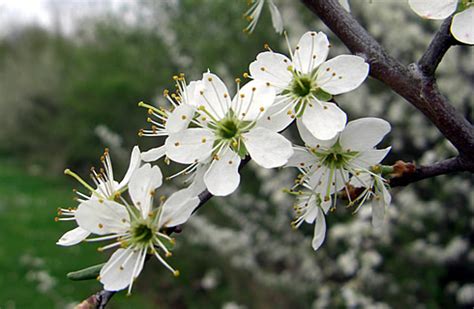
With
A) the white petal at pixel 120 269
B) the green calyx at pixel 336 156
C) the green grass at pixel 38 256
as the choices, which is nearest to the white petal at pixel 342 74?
the green calyx at pixel 336 156

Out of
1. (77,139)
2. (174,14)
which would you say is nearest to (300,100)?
(174,14)

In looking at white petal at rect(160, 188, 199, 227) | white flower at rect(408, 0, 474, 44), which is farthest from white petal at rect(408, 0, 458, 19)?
white petal at rect(160, 188, 199, 227)

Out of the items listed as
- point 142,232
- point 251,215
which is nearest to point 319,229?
point 142,232

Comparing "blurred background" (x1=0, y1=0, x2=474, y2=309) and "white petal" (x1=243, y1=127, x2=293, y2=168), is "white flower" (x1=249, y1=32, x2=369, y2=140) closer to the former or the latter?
"white petal" (x1=243, y1=127, x2=293, y2=168)

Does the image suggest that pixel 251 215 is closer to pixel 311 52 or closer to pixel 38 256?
pixel 38 256

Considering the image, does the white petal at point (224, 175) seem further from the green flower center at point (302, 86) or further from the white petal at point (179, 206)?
the green flower center at point (302, 86)

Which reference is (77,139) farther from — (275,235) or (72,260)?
(275,235)
